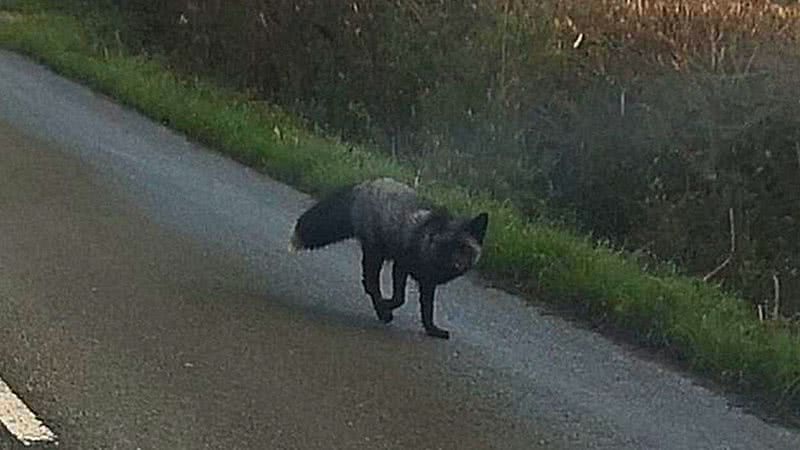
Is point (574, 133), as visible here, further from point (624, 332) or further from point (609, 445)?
point (609, 445)

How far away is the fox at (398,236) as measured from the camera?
7.74 metres

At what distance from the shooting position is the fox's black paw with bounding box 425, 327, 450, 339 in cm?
799

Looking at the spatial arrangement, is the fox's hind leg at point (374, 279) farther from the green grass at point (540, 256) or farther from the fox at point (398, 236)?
the green grass at point (540, 256)

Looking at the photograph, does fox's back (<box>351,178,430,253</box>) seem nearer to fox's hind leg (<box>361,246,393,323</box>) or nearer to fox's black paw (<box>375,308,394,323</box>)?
fox's hind leg (<box>361,246,393,323</box>)

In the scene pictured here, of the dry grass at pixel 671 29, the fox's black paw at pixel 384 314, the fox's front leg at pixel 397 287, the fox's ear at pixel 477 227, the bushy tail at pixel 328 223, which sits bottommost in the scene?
the dry grass at pixel 671 29

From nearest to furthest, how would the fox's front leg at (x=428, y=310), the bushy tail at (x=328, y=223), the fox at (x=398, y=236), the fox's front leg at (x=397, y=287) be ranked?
1. the fox at (x=398, y=236)
2. the fox's front leg at (x=428, y=310)
3. the fox's front leg at (x=397, y=287)
4. the bushy tail at (x=328, y=223)

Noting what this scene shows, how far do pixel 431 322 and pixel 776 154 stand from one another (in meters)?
6.24

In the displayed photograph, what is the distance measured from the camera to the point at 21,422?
634 centimetres

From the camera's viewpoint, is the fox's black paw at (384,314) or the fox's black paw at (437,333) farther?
the fox's black paw at (384,314)

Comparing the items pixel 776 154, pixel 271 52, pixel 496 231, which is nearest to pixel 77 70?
pixel 271 52

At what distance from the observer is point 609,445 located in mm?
6438

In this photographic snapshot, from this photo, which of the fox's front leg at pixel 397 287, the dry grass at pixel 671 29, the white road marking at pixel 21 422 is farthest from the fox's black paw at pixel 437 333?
the dry grass at pixel 671 29

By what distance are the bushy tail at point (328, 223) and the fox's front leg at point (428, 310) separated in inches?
20.0

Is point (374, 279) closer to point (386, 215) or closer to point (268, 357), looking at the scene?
point (386, 215)
